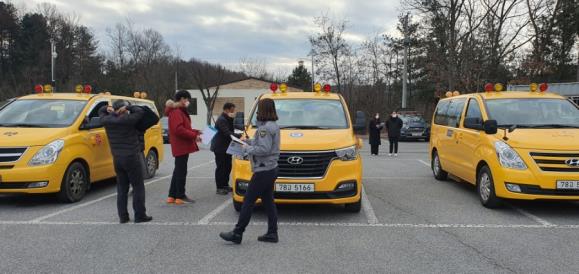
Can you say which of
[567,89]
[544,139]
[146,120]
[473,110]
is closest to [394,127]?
[473,110]

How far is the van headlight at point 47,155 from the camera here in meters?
6.90

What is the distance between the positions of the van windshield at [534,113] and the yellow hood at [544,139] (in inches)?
13.1

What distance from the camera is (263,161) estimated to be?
4984 mm

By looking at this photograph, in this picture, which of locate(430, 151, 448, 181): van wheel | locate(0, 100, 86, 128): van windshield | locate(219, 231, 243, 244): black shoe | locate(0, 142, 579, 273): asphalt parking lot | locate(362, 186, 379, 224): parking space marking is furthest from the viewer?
locate(430, 151, 448, 181): van wheel

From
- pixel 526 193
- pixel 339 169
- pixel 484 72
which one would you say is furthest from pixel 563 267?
pixel 484 72

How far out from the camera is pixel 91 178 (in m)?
8.01

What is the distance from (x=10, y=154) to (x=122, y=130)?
7.16 ft

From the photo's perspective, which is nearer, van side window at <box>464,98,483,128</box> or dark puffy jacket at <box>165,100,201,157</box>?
dark puffy jacket at <box>165,100,201,157</box>

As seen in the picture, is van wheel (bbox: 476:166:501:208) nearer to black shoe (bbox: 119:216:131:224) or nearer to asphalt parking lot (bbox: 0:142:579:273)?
asphalt parking lot (bbox: 0:142:579:273)

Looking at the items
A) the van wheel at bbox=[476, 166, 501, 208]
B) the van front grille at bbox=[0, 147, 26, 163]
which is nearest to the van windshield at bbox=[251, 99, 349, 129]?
the van wheel at bbox=[476, 166, 501, 208]

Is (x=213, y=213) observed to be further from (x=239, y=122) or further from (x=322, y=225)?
(x=322, y=225)

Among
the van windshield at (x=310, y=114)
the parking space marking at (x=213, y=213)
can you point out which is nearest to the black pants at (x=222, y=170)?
the parking space marking at (x=213, y=213)

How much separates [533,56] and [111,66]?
56176 mm

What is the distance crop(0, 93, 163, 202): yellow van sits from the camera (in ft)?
22.5
